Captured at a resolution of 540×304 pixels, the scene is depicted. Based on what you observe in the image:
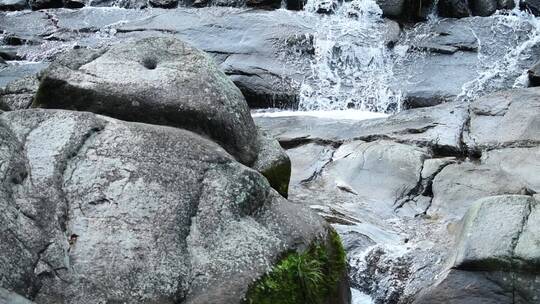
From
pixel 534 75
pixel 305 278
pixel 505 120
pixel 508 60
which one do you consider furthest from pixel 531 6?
pixel 305 278

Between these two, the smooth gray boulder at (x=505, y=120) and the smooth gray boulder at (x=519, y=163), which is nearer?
the smooth gray boulder at (x=519, y=163)

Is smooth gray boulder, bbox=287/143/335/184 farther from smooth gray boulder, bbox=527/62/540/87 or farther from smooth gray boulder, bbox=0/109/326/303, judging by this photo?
smooth gray boulder, bbox=527/62/540/87

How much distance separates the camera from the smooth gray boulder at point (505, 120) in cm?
997

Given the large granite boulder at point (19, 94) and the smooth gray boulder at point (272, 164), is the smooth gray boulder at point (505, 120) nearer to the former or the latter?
the smooth gray boulder at point (272, 164)

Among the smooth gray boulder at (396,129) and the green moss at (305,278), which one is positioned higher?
the green moss at (305,278)

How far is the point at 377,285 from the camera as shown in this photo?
22.9 ft

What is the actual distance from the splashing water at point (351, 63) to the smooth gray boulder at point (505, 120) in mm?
2787

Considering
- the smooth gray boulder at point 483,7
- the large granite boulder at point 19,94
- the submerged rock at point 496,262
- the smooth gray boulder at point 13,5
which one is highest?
the large granite boulder at point 19,94

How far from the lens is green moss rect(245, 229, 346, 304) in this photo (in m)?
4.94

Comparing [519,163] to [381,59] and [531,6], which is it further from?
[531,6]

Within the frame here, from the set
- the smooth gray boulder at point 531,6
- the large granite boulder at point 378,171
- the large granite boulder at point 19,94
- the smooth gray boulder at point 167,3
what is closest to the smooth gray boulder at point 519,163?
the large granite boulder at point 378,171

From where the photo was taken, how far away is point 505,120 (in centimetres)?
1048

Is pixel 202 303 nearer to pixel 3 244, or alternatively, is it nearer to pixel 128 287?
pixel 128 287

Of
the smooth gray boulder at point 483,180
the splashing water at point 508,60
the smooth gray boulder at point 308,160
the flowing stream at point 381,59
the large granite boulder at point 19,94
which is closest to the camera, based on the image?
the large granite boulder at point 19,94
